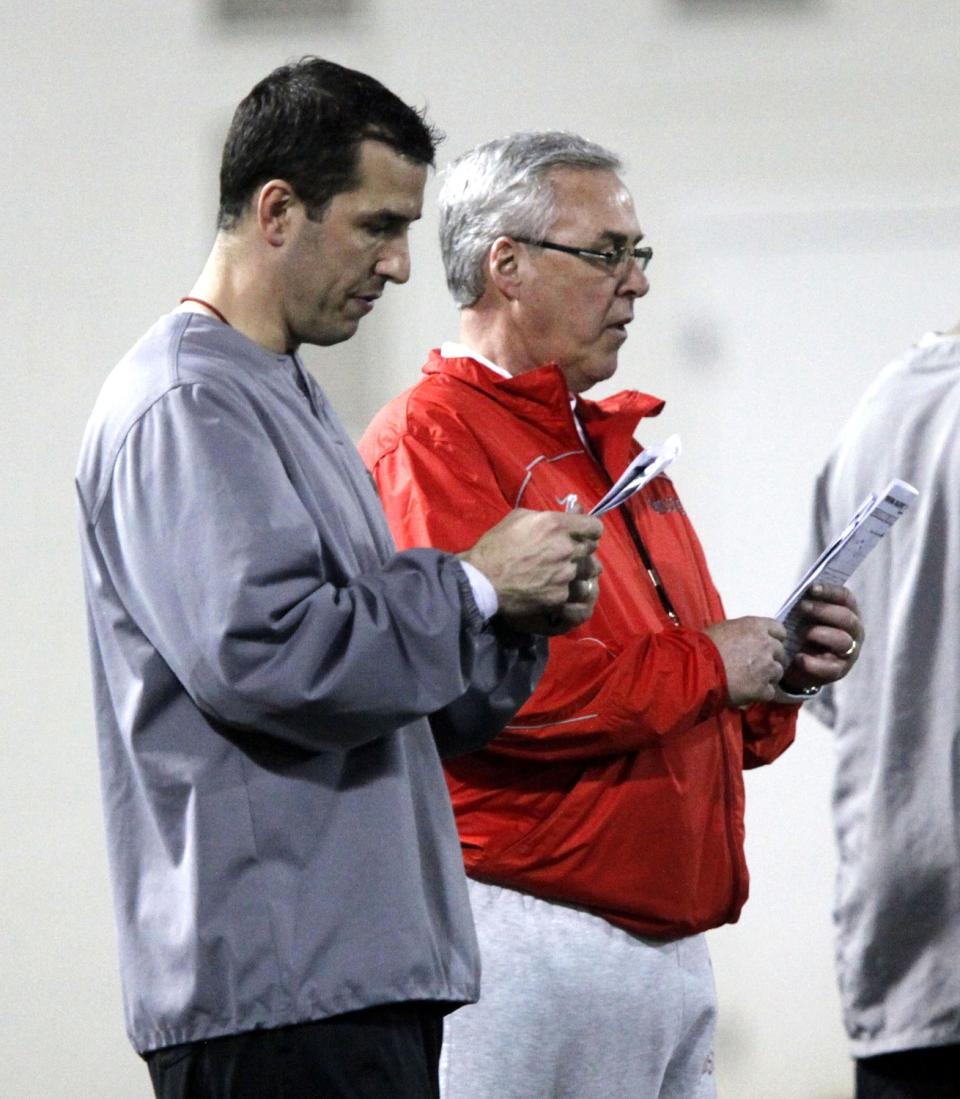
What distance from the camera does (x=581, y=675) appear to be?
→ 186 centimetres

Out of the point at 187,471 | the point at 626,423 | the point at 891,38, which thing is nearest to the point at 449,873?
the point at 187,471

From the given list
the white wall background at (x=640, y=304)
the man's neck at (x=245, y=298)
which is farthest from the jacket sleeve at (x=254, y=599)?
the white wall background at (x=640, y=304)

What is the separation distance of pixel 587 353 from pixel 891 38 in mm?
1728

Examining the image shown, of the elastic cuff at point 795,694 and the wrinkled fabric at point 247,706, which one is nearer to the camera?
the wrinkled fabric at point 247,706

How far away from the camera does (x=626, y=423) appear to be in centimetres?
212

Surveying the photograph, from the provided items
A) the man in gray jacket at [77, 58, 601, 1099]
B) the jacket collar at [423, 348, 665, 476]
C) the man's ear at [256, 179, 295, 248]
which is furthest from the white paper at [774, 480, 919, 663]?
the man's ear at [256, 179, 295, 248]

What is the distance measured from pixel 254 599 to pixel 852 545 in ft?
2.70

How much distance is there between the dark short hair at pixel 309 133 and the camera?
58.2 inches

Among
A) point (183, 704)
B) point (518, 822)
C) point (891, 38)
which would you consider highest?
point (891, 38)

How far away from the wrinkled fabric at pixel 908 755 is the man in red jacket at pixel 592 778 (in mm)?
106

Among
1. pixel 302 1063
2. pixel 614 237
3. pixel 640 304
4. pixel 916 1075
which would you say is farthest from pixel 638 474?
pixel 640 304

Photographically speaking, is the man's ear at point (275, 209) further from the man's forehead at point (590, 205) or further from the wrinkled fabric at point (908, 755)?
the wrinkled fabric at point (908, 755)

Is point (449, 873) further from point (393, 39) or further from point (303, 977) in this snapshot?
point (393, 39)

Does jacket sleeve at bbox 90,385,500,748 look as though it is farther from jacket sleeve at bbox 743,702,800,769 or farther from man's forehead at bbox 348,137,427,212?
jacket sleeve at bbox 743,702,800,769
